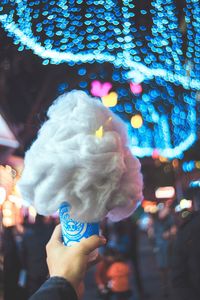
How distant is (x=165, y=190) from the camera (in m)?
21.8

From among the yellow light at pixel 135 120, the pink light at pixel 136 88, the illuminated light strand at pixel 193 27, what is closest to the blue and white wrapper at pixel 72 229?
the illuminated light strand at pixel 193 27

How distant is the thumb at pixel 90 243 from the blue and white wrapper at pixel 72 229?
0.04m

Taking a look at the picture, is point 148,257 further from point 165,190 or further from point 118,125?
point 118,125

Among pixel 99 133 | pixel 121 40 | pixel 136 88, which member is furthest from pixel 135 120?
pixel 99 133

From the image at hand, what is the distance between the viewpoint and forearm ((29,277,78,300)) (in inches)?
44.4

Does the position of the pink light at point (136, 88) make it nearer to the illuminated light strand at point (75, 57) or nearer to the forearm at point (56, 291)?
the illuminated light strand at point (75, 57)

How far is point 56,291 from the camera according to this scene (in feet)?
3.76

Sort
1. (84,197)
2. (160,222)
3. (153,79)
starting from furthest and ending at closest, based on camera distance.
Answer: (160,222) → (153,79) → (84,197)

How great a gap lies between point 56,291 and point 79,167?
401 millimetres

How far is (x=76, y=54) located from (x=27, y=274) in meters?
3.69

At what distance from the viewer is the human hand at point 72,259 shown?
122 centimetres

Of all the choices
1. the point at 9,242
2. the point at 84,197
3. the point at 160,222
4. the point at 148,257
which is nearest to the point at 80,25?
the point at 84,197

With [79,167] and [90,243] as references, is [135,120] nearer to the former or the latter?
[79,167]

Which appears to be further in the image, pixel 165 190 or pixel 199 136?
pixel 165 190
